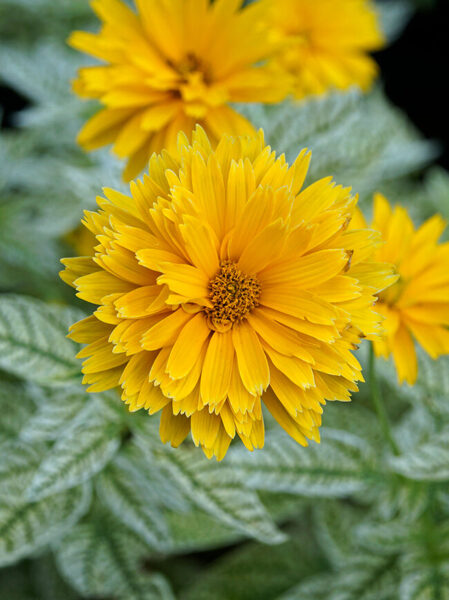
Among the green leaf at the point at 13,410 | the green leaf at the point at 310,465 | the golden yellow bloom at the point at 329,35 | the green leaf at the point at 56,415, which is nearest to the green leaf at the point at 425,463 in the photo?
the green leaf at the point at 310,465

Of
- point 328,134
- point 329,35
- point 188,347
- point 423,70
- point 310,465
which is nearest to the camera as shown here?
point 188,347

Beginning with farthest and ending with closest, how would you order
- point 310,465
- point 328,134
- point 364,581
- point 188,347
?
point 328,134
point 364,581
point 310,465
point 188,347

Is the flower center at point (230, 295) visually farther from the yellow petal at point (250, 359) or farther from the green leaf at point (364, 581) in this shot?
the green leaf at point (364, 581)

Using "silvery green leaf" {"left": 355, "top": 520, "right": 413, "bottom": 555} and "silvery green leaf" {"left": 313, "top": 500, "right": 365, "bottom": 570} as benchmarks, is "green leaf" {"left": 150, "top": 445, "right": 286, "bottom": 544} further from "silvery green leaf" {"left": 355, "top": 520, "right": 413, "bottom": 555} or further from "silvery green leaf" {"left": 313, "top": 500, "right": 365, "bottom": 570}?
"silvery green leaf" {"left": 313, "top": 500, "right": 365, "bottom": 570}

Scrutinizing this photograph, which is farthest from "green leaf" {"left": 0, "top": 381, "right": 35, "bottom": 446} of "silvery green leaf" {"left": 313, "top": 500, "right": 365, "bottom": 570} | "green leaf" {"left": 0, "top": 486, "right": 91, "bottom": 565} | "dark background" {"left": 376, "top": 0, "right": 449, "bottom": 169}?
"dark background" {"left": 376, "top": 0, "right": 449, "bottom": 169}

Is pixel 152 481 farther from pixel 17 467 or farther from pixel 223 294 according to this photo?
pixel 223 294

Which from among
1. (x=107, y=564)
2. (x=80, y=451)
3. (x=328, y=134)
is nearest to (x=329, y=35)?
(x=328, y=134)

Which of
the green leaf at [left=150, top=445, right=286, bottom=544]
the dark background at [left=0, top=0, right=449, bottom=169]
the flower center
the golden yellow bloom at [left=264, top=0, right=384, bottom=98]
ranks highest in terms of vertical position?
the dark background at [left=0, top=0, right=449, bottom=169]
